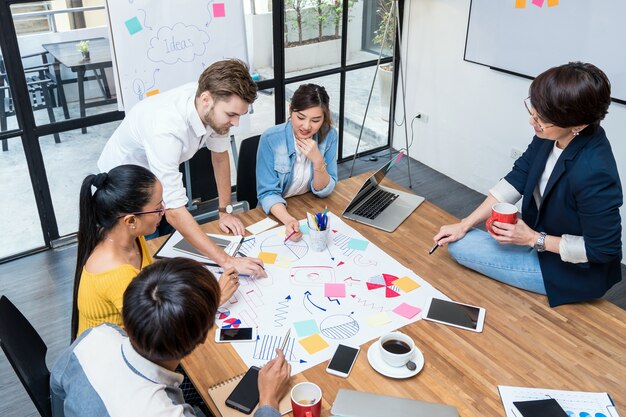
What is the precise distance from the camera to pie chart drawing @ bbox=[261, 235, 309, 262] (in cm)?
214

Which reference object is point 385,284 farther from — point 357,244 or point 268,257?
point 268,257

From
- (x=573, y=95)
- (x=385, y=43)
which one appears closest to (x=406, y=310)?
(x=573, y=95)

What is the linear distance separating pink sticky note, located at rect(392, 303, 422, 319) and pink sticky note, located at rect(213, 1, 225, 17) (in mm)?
2388

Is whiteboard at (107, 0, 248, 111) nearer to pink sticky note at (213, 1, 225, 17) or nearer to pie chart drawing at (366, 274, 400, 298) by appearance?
pink sticky note at (213, 1, 225, 17)

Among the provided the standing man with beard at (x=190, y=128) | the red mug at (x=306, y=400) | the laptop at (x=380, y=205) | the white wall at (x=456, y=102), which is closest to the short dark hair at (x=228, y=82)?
the standing man with beard at (x=190, y=128)

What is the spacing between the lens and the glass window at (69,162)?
3.59m

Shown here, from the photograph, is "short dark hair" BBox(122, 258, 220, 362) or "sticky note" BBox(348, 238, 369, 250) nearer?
"short dark hair" BBox(122, 258, 220, 362)

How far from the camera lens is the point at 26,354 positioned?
5.31ft

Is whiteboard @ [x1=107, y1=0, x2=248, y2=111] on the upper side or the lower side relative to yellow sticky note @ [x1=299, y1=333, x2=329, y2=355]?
upper

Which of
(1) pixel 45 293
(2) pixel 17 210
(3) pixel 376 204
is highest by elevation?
(3) pixel 376 204

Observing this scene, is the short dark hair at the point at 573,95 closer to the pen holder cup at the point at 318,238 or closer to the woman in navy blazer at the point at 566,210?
the woman in navy blazer at the point at 566,210

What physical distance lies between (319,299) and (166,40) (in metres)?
2.17

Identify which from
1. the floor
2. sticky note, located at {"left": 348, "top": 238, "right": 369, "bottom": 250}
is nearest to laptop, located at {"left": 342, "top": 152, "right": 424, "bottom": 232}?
sticky note, located at {"left": 348, "top": 238, "right": 369, "bottom": 250}

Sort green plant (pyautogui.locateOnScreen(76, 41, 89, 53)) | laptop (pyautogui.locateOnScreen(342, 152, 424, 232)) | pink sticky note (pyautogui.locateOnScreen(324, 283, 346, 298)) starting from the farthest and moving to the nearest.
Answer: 1. green plant (pyautogui.locateOnScreen(76, 41, 89, 53))
2. laptop (pyautogui.locateOnScreen(342, 152, 424, 232))
3. pink sticky note (pyautogui.locateOnScreen(324, 283, 346, 298))
